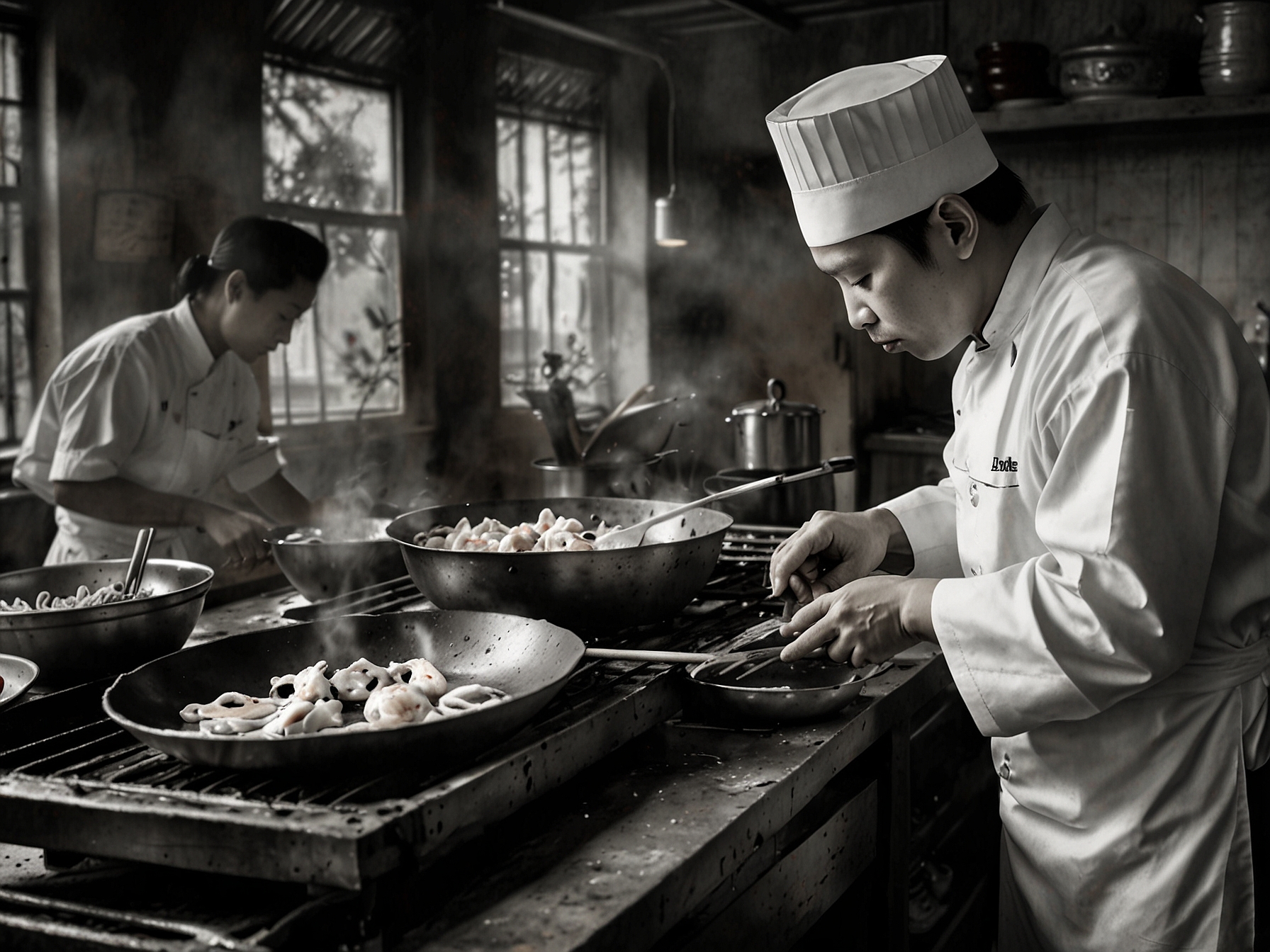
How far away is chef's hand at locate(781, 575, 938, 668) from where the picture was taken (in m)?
1.60

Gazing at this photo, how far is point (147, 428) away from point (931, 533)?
2.32 metres

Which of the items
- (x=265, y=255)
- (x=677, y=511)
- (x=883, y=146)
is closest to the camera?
(x=883, y=146)

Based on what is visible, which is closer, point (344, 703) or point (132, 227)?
point (344, 703)

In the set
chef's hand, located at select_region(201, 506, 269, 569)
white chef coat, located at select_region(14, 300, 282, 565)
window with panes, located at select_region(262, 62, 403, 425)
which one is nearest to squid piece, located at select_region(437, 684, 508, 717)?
chef's hand, located at select_region(201, 506, 269, 569)

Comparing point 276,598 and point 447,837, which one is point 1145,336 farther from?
point 276,598

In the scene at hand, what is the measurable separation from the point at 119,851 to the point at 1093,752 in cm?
134

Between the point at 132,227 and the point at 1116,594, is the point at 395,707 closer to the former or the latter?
the point at 1116,594

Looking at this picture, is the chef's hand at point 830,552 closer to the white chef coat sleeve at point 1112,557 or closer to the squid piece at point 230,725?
the white chef coat sleeve at point 1112,557

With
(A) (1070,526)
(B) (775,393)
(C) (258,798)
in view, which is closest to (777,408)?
(B) (775,393)

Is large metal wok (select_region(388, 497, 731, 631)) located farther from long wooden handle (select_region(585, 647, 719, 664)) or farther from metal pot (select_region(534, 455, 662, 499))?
metal pot (select_region(534, 455, 662, 499))

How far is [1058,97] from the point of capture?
511cm

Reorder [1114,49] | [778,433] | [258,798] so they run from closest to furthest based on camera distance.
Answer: [258,798] → [778,433] → [1114,49]

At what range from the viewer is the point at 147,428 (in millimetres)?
3254

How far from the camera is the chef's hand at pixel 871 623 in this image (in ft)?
5.24
